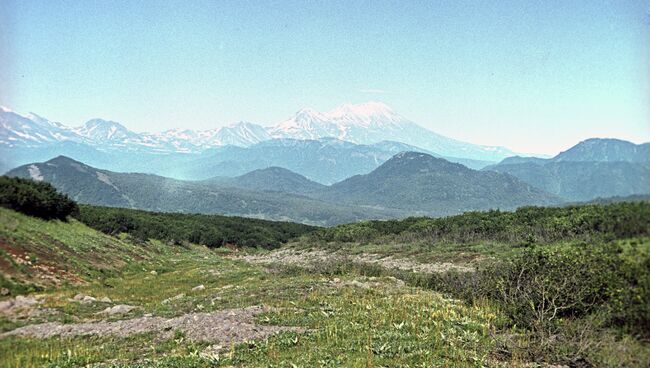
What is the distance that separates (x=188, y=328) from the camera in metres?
18.1

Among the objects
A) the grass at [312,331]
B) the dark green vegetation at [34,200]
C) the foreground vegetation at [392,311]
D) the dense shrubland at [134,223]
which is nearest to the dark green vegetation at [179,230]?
the dense shrubland at [134,223]

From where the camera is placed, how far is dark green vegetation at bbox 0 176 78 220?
75.7 ft

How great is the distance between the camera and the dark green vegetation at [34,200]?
2308 centimetres

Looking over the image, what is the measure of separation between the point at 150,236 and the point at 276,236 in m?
51.2

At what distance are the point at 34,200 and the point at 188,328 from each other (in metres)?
21.5

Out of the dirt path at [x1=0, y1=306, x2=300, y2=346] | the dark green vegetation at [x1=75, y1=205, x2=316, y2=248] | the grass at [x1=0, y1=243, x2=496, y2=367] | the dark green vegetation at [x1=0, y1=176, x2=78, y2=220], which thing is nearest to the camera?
the grass at [x1=0, y1=243, x2=496, y2=367]

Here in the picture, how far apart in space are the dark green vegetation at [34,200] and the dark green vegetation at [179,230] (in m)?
12.1

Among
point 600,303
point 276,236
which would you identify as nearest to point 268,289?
point 600,303

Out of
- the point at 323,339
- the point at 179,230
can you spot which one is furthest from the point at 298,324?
the point at 179,230

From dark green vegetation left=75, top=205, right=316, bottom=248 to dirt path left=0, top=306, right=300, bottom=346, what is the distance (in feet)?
136

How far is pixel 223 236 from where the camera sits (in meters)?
114

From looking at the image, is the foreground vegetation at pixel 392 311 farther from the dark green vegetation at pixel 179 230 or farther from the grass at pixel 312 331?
the dark green vegetation at pixel 179 230

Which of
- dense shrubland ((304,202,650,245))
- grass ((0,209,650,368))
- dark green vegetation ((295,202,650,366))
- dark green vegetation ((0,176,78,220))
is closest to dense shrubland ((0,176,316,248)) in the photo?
dark green vegetation ((0,176,78,220))

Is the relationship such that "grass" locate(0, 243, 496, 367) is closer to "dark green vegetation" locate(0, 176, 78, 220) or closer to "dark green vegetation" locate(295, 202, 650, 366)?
"dark green vegetation" locate(295, 202, 650, 366)
